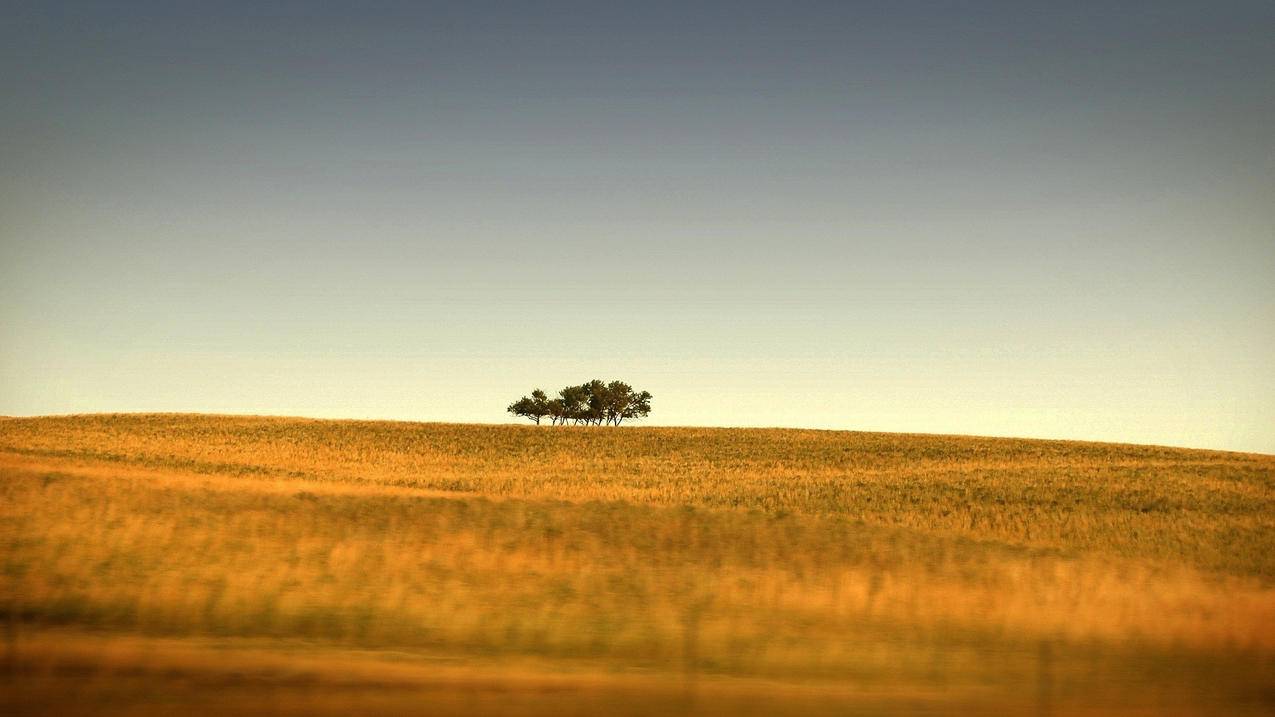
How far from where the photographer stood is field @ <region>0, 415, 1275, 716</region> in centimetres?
807

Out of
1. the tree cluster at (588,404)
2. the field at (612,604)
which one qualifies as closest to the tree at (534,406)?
the tree cluster at (588,404)

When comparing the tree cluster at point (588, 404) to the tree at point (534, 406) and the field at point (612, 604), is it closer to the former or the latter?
the tree at point (534, 406)

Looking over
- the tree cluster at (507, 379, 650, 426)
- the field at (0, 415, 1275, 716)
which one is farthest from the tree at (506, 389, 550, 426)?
the field at (0, 415, 1275, 716)

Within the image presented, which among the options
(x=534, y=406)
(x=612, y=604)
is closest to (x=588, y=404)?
(x=534, y=406)

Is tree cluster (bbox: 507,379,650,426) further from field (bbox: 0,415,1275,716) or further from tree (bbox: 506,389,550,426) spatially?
field (bbox: 0,415,1275,716)

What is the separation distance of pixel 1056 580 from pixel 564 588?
7.76 meters

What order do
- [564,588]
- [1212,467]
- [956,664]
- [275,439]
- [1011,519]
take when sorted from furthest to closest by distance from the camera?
1. [275,439]
2. [1212,467]
3. [1011,519]
4. [564,588]
5. [956,664]

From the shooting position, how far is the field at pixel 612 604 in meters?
8.07

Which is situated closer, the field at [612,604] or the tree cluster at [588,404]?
the field at [612,604]

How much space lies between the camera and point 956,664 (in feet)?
31.2

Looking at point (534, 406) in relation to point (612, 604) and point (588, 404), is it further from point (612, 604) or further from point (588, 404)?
point (612, 604)

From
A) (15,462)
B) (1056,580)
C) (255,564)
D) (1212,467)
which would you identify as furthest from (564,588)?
(1212,467)

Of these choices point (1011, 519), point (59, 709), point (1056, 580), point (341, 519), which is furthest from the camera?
point (1011, 519)

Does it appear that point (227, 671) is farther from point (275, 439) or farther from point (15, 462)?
point (275, 439)
